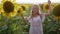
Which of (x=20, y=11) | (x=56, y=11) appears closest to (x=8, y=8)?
(x=20, y=11)

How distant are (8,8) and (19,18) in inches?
4.0

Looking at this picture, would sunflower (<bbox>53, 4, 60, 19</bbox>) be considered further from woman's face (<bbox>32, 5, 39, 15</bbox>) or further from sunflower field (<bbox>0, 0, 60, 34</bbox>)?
woman's face (<bbox>32, 5, 39, 15</bbox>)

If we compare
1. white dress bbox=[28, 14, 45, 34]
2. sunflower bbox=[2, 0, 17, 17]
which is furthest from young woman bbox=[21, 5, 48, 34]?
sunflower bbox=[2, 0, 17, 17]

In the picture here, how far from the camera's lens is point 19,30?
104 cm

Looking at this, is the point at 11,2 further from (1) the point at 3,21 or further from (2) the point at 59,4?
(2) the point at 59,4

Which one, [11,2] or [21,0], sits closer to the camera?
[11,2]

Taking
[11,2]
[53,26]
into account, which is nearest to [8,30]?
[11,2]

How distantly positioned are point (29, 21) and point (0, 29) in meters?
0.16

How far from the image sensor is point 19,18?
1.05 m

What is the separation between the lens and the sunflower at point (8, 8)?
99 cm

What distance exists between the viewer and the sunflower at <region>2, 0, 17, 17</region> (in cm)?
99

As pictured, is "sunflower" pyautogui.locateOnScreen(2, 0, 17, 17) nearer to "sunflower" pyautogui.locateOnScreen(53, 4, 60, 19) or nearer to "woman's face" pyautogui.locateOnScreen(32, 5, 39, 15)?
"woman's face" pyautogui.locateOnScreen(32, 5, 39, 15)

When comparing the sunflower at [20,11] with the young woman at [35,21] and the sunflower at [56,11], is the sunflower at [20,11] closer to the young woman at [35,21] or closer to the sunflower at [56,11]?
the young woman at [35,21]

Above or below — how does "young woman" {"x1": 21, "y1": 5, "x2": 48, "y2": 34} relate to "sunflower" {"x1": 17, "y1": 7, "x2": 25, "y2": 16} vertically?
below
